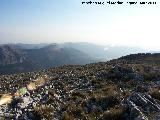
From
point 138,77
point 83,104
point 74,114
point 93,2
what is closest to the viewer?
point 93,2

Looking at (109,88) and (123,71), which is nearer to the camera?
(109,88)

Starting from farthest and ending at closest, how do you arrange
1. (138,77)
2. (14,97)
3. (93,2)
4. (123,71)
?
(123,71), (138,77), (14,97), (93,2)

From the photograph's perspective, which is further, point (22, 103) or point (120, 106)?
point (22, 103)

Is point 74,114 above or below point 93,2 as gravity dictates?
below

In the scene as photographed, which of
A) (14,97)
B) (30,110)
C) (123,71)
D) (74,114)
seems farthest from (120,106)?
(123,71)

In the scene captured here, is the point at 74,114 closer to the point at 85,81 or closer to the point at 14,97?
the point at 14,97

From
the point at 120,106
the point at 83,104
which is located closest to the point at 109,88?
the point at 83,104

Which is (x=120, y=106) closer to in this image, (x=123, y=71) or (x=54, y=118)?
(x=54, y=118)

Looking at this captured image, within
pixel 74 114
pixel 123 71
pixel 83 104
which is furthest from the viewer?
pixel 123 71

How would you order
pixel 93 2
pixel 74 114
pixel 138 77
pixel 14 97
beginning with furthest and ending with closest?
pixel 138 77, pixel 14 97, pixel 74 114, pixel 93 2
